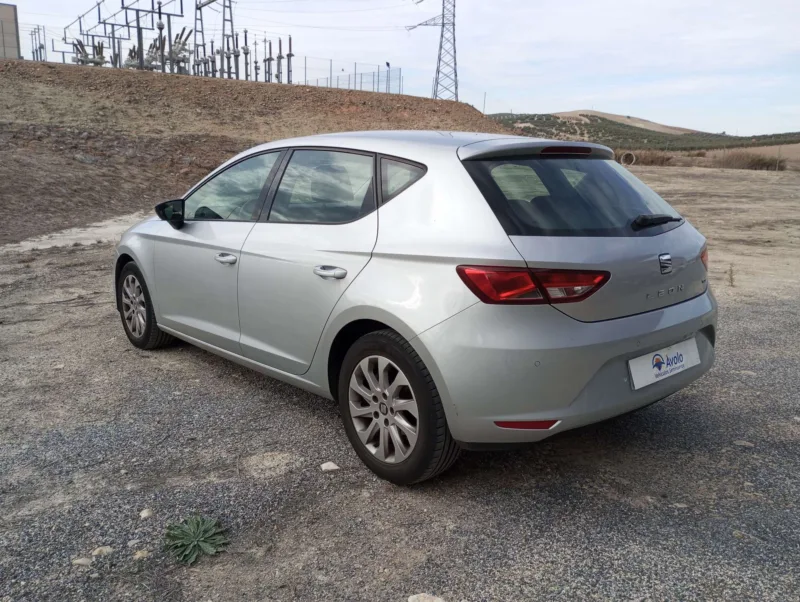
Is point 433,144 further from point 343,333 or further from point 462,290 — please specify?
point 343,333

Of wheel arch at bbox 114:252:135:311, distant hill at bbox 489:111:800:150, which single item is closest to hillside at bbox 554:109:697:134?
distant hill at bbox 489:111:800:150

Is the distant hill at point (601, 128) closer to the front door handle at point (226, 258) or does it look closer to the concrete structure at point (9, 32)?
the concrete structure at point (9, 32)

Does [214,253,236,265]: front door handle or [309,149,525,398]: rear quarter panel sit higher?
[309,149,525,398]: rear quarter panel

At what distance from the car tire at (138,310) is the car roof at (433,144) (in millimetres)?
2024

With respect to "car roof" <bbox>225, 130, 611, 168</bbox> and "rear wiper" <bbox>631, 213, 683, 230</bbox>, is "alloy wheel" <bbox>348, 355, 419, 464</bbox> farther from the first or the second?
"rear wiper" <bbox>631, 213, 683, 230</bbox>

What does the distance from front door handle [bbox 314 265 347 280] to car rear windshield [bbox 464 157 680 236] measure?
77cm

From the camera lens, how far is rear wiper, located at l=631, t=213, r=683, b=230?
3113 millimetres

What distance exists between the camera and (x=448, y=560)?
8.63 ft

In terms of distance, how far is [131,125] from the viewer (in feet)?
81.9

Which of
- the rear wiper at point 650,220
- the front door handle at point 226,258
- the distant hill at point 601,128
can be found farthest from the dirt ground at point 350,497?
the distant hill at point 601,128

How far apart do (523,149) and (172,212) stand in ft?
8.19

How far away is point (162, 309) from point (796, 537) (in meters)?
3.96

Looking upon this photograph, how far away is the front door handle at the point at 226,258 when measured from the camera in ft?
13.1

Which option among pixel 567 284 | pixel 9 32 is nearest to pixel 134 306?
pixel 567 284
